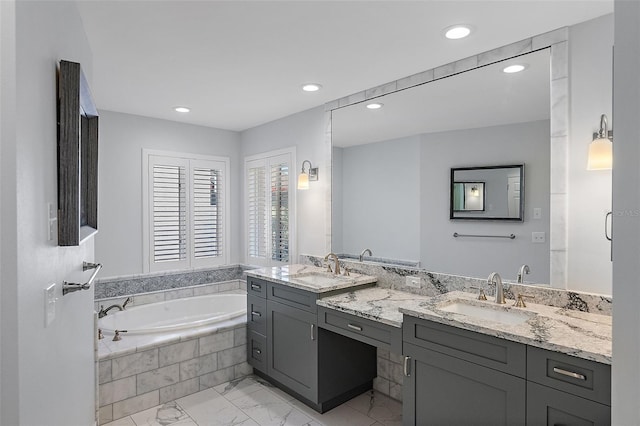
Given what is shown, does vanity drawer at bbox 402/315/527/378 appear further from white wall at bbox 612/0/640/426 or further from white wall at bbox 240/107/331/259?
white wall at bbox 240/107/331/259

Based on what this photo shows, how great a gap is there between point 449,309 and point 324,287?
35.4 inches

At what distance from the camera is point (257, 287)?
131 inches

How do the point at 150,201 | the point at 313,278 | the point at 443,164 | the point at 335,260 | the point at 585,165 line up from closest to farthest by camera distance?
1. the point at 585,165
2. the point at 443,164
3. the point at 313,278
4. the point at 335,260
5. the point at 150,201

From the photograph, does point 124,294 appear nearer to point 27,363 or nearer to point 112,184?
point 112,184

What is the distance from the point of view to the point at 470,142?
259 centimetres

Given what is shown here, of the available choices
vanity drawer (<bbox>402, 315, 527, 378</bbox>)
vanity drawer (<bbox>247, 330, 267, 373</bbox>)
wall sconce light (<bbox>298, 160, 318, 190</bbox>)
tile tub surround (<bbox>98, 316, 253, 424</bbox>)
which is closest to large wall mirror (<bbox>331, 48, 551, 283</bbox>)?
wall sconce light (<bbox>298, 160, 318, 190</bbox>)

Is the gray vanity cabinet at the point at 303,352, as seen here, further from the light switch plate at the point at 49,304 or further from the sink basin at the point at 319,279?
the light switch plate at the point at 49,304

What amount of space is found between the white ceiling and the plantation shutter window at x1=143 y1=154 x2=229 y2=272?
44.0 inches

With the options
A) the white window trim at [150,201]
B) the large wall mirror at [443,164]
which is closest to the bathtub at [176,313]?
the white window trim at [150,201]

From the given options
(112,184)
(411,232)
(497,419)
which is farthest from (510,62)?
(112,184)

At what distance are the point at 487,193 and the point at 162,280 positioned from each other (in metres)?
3.46

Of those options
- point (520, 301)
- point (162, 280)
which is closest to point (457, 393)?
point (520, 301)

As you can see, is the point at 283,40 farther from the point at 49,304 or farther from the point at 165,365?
the point at 165,365

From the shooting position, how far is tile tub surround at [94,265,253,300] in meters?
3.82
